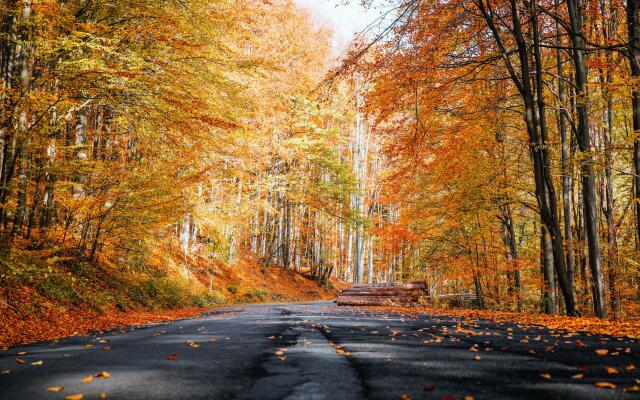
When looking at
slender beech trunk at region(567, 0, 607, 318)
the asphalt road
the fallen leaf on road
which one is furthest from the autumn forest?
the fallen leaf on road

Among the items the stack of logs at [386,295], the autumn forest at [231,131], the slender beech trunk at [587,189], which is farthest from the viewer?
the stack of logs at [386,295]

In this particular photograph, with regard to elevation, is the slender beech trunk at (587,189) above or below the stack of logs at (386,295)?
above

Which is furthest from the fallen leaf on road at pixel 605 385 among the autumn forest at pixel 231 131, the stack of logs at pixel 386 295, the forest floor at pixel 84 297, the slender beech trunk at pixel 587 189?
the stack of logs at pixel 386 295

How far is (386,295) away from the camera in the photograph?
17891 mm

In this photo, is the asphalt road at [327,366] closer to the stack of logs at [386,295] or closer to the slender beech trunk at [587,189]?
the slender beech trunk at [587,189]

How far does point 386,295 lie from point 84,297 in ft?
37.4

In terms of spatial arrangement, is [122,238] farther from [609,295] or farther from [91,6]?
[609,295]

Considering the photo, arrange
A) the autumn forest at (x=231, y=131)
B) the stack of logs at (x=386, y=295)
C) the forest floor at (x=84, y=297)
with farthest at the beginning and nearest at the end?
the stack of logs at (x=386, y=295) < the autumn forest at (x=231, y=131) < the forest floor at (x=84, y=297)

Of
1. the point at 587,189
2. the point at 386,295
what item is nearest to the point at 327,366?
the point at 587,189

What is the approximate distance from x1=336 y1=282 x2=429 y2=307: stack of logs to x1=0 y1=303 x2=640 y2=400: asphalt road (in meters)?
11.1

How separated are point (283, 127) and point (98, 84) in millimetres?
14272

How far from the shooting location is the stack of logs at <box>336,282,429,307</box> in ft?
57.4

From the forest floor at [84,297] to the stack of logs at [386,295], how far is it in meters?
6.07

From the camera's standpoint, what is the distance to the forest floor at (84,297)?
26.6 feet
